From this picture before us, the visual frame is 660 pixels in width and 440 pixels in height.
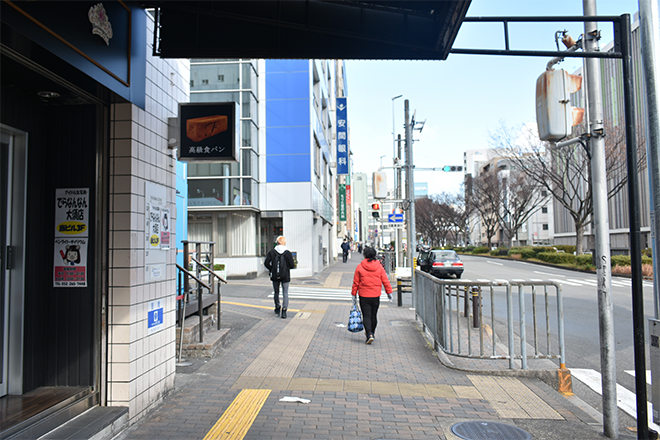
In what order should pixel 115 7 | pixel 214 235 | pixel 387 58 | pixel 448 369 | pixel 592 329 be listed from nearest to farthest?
1. pixel 115 7
2. pixel 387 58
3. pixel 448 369
4. pixel 592 329
5. pixel 214 235

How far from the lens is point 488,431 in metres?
4.20

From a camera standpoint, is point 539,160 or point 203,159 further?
point 539,160

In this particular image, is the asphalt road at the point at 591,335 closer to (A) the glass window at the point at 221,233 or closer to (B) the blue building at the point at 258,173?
(B) the blue building at the point at 258,173

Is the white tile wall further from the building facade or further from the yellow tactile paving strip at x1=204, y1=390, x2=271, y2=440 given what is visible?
the yellow tactile paving strip at x1=204, y1=390, x2=271, y2=440

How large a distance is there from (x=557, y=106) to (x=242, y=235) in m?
17.3

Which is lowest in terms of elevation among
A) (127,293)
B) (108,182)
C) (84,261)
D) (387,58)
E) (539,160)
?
(127,293)

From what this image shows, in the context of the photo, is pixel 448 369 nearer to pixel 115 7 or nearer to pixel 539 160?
pixel 115 7

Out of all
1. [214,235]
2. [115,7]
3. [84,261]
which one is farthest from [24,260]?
[214,235]

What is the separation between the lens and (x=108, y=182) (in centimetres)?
425

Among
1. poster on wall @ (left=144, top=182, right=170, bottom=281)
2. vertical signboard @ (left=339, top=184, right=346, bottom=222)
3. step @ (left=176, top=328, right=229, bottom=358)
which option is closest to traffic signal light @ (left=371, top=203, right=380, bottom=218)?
step @ (left=176, top=328, right=229, bottom=358)

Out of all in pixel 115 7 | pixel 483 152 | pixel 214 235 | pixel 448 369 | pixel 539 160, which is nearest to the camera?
pixel 115 7

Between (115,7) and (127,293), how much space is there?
2.61 meters

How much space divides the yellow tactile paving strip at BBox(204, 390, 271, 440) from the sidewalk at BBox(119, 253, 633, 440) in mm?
10


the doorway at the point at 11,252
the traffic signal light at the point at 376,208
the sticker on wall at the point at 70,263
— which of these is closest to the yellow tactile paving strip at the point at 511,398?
→ the sticker on wall at the point at 70,263
